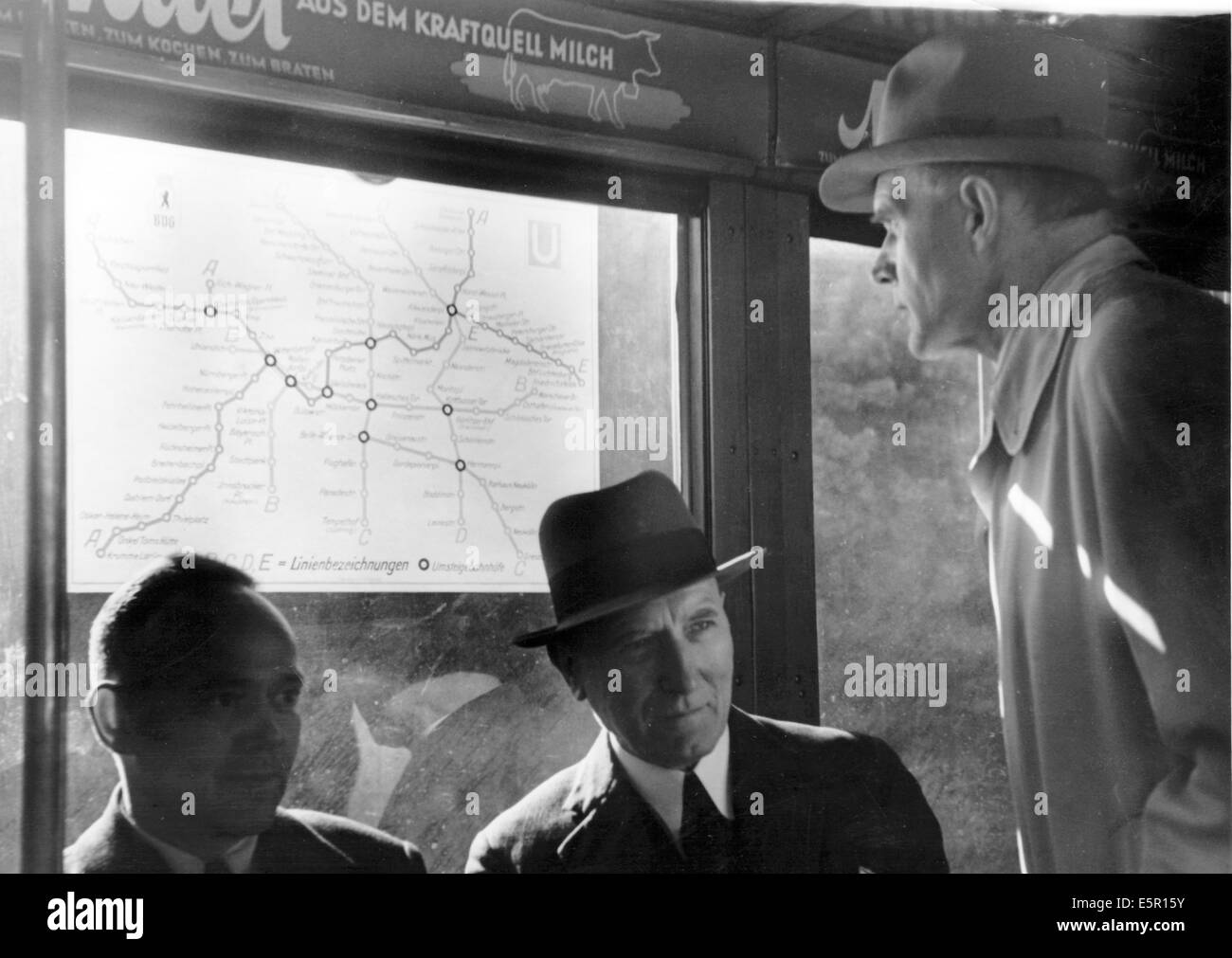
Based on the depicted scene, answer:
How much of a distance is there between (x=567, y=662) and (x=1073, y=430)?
1.26m

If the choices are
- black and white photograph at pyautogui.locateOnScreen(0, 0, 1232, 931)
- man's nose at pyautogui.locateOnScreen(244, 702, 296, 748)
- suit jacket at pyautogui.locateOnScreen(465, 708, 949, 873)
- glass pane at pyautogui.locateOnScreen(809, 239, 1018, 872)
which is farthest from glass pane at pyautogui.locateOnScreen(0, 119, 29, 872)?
glass pane at pyautogui.locateOnScreen(809, 239, 1018, 872)

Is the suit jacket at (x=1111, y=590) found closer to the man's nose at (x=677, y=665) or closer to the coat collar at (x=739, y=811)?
the coat collar at (x=739, y=811)

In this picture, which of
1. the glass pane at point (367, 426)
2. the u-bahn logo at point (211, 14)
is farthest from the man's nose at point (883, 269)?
the u-bahn logo at point (211, 14)

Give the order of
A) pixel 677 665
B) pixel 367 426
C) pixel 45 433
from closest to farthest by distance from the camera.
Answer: pixel 45 433 < pixel 367 426 < pixel 677 665

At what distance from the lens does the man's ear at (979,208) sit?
3.45m

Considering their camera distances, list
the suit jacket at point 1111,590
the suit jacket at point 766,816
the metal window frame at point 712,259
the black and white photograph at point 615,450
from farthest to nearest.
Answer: the suit jacket at point 1111,590, the suit jacket at point 766,816, the metal window frame at point 712,259, the black and white photograph at point 615,450

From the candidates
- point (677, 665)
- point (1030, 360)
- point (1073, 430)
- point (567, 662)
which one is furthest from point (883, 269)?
point (567, 662)

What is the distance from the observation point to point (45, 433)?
2.85 meters

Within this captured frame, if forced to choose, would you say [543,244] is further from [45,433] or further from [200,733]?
[200,733]

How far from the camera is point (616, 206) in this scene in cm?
331

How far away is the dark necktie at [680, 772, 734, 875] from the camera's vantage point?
3199 millimetres

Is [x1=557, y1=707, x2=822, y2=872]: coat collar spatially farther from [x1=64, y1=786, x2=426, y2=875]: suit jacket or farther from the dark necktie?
[x1=64, y1=786, x2=426, y2=875]: suit jacket

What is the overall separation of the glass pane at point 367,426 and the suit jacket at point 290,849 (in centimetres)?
3

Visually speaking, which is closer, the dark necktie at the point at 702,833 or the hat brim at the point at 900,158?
the dark necktie at the point at 702,833
